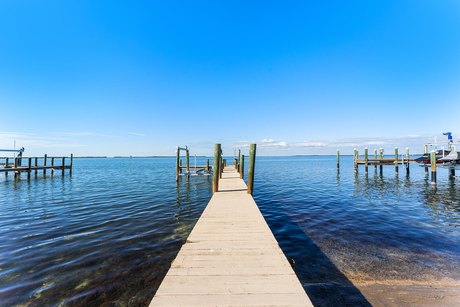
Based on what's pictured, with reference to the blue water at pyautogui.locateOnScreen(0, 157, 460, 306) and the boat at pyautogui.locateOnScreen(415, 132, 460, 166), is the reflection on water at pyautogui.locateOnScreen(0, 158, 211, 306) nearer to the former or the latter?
the blue water at pyautogui.locateOnScreen(0, 157, 460, 306)

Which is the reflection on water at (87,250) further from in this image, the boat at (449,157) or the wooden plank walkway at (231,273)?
the boat at (449,157)

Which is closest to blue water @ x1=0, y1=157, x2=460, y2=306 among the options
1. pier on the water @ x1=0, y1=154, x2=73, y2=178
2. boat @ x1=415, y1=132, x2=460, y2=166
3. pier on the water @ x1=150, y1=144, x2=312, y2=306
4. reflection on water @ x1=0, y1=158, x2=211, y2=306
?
reflection on water @ x1=0, y1=158, x2=211, y2=306

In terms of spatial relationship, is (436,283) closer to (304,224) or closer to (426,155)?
(304,224)

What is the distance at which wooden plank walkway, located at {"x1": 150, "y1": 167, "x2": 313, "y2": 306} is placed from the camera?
2721 millimetres

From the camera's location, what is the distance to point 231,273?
3.39 m

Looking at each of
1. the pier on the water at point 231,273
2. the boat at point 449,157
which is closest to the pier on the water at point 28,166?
the pier on the water at point 231,273

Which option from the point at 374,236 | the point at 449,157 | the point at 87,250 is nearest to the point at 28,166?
the point at 87,250

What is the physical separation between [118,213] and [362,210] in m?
12.7

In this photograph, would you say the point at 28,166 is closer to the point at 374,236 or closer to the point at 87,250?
the point at 87,250

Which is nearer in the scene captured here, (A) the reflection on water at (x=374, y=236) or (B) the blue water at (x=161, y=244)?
(B) the blue water at (x=161, y=244)

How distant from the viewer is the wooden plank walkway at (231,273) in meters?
2.72

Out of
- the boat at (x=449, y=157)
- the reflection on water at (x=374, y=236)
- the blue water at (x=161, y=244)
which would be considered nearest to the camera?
the blue water at (x=161, y=244)

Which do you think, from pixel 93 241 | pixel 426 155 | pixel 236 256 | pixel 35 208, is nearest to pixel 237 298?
pixel 236 256

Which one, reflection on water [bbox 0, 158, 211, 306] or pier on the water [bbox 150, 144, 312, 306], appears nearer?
pier on the water [bbox 150, 144, 312, 306]
